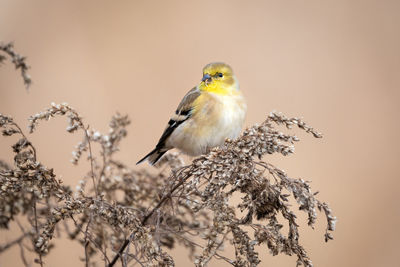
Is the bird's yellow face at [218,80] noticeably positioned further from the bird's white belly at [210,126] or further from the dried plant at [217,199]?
the dried plant at [217,199]

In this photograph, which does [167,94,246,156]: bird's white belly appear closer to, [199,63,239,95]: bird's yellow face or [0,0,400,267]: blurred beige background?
[199,63,239,95]: bird's yellow face

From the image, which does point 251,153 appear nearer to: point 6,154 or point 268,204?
point 268,204

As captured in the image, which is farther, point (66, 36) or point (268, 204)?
point (66, 36)

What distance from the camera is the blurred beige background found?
14.1 ft

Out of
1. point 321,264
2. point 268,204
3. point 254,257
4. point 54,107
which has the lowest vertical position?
point 254,257

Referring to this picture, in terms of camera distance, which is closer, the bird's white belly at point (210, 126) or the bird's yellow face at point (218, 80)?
the bird's white belly at point (210, 126)

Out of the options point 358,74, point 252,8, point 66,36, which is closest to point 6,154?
point 66,36

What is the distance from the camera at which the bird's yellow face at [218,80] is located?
3.49 metres

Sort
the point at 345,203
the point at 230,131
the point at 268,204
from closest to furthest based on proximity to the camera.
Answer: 1. the point at 268,204
2. the point at 230,131
3. the point at 345,203

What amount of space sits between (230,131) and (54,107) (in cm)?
159

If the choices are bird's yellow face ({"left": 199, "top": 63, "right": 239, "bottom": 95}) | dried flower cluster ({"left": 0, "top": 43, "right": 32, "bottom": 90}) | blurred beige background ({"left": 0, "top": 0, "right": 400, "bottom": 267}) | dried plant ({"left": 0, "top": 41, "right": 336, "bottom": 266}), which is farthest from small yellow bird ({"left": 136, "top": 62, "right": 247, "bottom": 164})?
dried flower cluster ({"left": 0, "top": 43, "right": 32, "bottom": 90})

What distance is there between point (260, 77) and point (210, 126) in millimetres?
1642

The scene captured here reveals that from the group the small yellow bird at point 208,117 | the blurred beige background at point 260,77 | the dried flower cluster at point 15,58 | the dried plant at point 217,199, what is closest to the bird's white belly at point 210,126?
the small yellow bird at point 208,117

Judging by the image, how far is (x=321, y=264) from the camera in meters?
3.92
